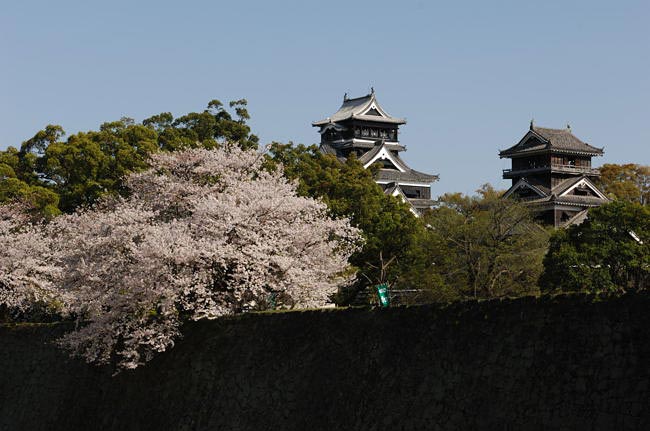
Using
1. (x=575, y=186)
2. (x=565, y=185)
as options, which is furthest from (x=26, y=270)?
(x=575, y=186)

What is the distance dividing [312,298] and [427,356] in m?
8.81

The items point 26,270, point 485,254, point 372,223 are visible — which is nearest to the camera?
point 26,270

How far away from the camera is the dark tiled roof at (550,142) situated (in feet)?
222

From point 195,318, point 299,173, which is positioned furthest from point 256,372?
point 299,173

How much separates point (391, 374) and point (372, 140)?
203 ft

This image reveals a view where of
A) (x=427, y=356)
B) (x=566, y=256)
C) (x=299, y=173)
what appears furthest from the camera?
(x=299, y=173)

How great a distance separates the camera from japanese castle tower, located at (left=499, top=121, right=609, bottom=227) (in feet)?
213

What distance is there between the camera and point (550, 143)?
66.9 meters

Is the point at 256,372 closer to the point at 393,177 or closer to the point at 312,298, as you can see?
the point at 312,298

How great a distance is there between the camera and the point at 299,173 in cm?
4344

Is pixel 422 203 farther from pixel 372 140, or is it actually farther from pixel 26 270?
pixel 26 270

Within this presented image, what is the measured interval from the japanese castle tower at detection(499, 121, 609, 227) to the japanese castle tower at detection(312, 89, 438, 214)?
6.80 metres

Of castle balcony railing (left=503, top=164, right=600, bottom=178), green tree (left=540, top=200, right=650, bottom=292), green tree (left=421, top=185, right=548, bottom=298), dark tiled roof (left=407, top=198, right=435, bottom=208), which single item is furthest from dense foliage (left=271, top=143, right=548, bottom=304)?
dark tiled roof (left=407, top=198, right=435, bottom=208)

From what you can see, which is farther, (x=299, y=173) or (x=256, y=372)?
(x=299, y=173)
